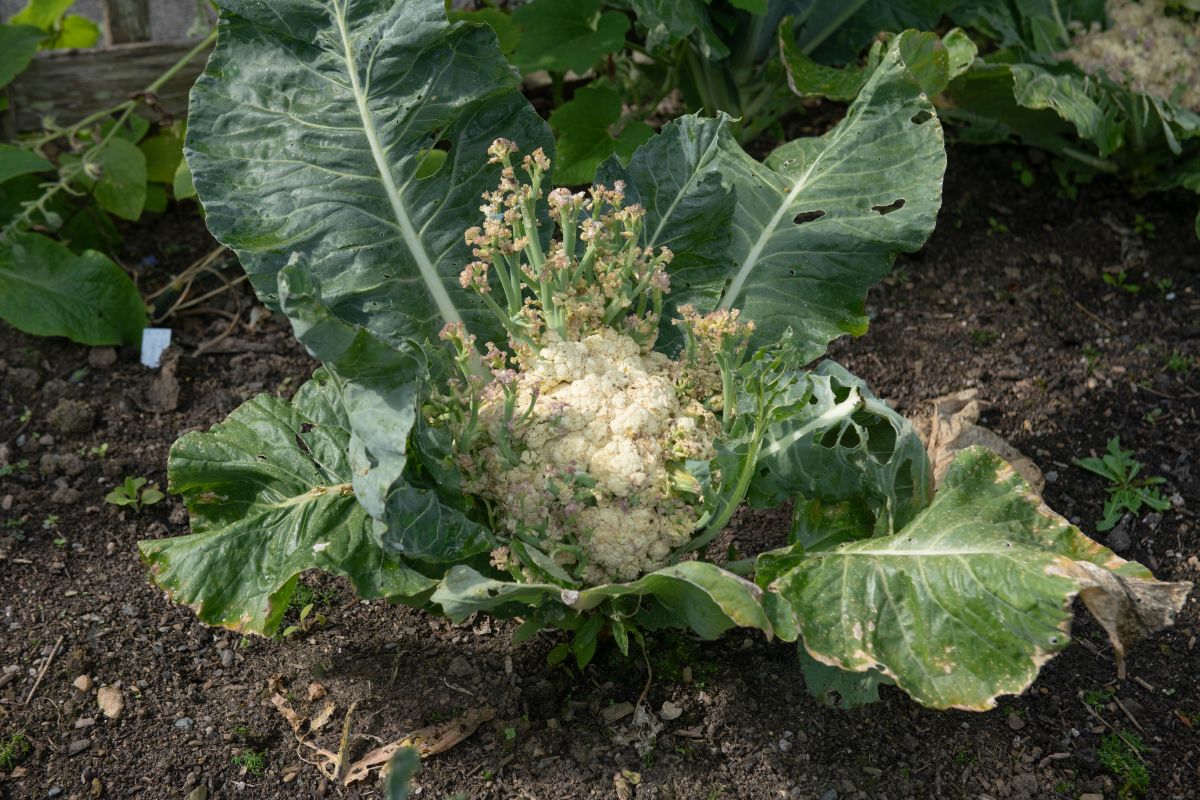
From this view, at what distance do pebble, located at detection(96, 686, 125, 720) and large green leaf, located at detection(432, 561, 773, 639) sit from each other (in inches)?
40.8

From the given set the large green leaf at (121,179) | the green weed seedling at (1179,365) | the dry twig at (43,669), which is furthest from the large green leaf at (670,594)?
the large green leaf at (121,179)

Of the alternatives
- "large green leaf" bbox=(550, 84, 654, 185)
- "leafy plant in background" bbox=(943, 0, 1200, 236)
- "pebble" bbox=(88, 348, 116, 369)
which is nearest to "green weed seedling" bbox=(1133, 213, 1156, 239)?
"leafy plant in background" bbox=(943, 0, 1200, 236)

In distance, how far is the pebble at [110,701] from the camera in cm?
291

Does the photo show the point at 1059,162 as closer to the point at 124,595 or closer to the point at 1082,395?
the point at 1082,395

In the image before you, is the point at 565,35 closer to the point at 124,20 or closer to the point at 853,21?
the point at 853,21

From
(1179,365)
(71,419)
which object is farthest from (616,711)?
(1179,365)

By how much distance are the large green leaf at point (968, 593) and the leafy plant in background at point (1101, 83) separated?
2.11m

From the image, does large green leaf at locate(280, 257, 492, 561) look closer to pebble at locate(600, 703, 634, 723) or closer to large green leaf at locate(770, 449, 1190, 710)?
pebble at locate(600, 703, 634, 723)

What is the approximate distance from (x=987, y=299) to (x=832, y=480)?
1907 mm

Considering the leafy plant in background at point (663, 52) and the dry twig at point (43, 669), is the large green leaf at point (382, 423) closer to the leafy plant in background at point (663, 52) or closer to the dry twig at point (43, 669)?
the dry twig at point (43, 669)

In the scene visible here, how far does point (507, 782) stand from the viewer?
272 cm

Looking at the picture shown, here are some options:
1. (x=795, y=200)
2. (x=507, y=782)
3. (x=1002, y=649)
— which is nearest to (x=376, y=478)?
(x=507, y=782)

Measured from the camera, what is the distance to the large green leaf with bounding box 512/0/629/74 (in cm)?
396

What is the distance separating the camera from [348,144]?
292 cm
